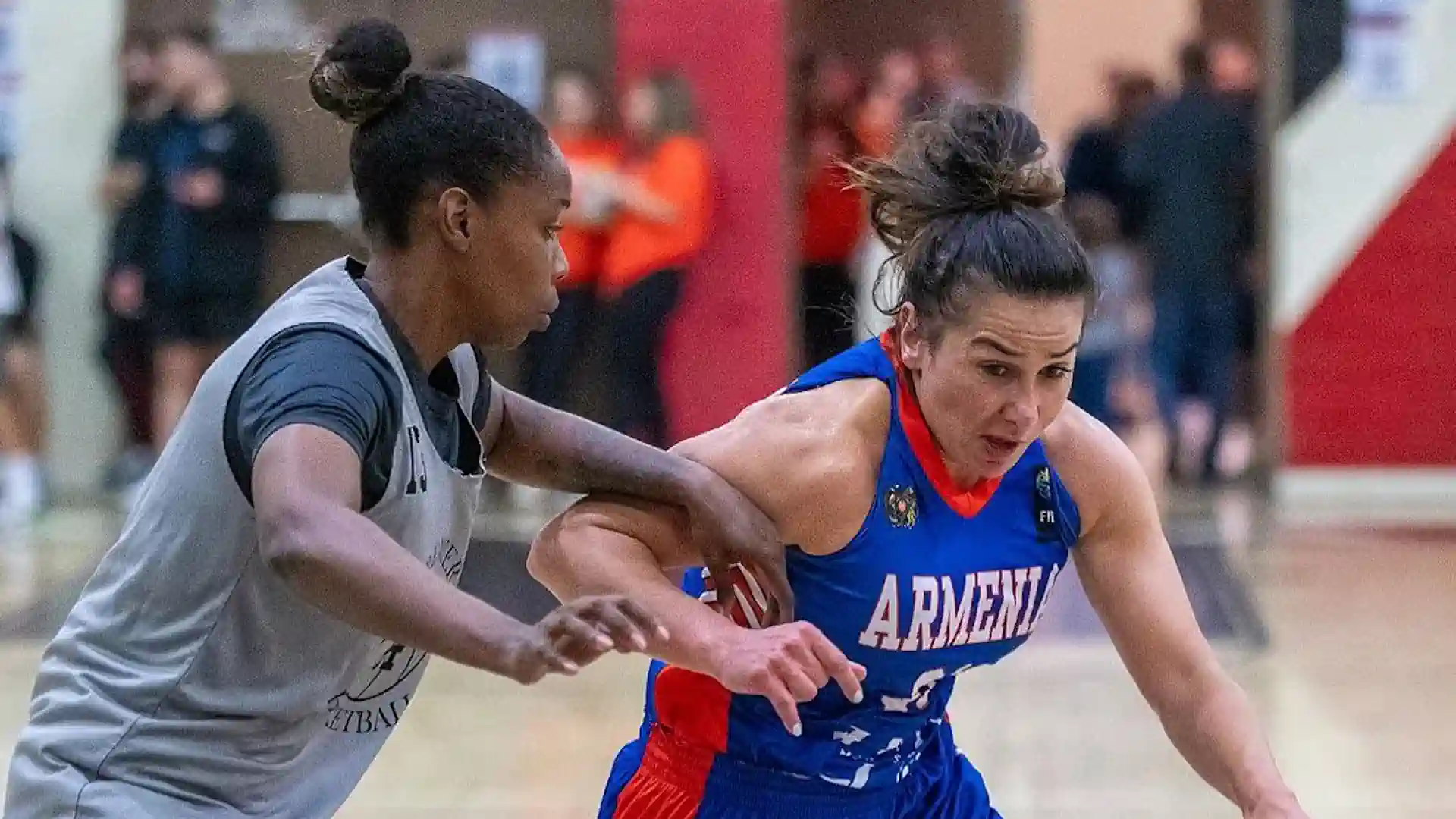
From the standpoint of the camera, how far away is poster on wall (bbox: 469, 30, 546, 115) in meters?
9.51

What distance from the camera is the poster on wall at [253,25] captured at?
9547 mm

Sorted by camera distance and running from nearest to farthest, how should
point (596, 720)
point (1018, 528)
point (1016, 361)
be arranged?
point (1016, 361), point (1018, 528), point (596, 720)

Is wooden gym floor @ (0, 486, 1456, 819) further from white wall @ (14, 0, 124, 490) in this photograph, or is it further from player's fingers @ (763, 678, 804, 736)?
player's fingers @ (763, 678, 804, 736)

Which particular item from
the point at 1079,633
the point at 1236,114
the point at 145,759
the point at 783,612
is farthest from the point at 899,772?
the point at 1236,114

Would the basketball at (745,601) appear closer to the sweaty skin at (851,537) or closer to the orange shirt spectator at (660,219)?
the sweaty skin at (851,537)

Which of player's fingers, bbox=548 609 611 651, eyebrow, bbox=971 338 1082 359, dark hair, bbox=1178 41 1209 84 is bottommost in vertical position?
dark hair, bbox=1178 41 1209 84

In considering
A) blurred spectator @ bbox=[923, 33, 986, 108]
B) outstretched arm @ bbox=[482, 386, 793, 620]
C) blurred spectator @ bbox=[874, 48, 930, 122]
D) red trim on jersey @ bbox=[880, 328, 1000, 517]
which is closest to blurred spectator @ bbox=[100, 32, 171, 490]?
blurred spectator @ bbox=[874, 48, 930, 122]

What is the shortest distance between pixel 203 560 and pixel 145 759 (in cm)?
24

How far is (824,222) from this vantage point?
9.52 m

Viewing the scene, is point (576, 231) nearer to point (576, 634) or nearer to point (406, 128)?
point (406, 128)

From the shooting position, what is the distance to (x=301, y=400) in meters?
1.89

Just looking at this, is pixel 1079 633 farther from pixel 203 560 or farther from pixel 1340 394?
pixel 203 560

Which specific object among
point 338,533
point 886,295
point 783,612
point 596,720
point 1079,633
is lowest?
point 1079,633

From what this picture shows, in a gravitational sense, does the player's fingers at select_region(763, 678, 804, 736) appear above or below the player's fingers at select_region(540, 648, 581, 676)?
below
